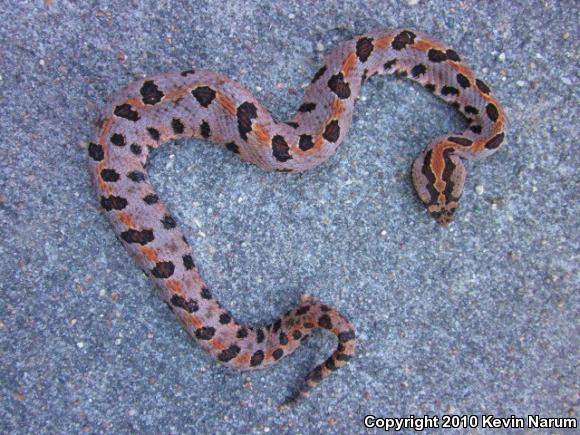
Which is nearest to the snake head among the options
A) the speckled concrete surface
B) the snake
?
the snake

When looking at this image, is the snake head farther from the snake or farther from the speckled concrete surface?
the speckled concrete surface

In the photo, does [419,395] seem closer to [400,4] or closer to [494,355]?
[494,355]

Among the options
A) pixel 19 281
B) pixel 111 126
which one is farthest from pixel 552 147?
pixel 19 281

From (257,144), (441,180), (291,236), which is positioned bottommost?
(291,236)

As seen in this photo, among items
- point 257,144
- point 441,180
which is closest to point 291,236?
point 257,144

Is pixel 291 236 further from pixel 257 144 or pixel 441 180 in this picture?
pixel 441 180

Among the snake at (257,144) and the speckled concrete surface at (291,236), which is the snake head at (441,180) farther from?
the speckled concrete surface at (291,236)
